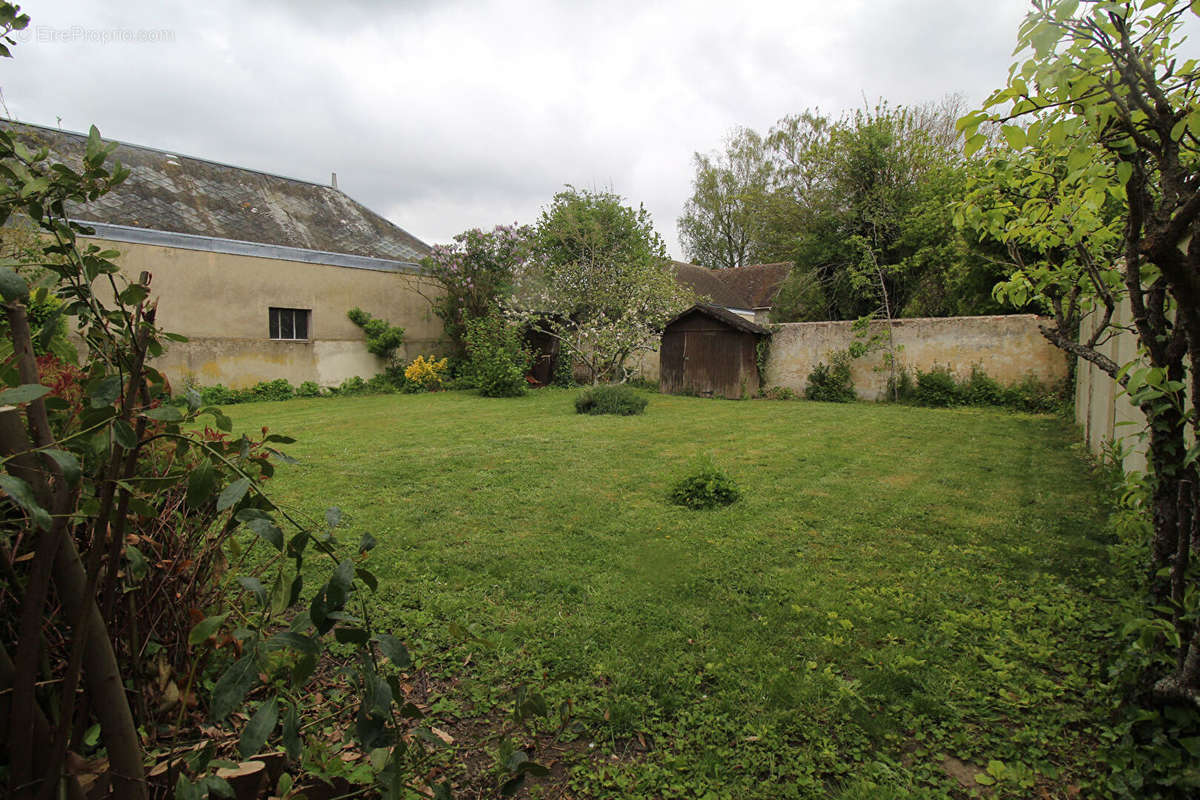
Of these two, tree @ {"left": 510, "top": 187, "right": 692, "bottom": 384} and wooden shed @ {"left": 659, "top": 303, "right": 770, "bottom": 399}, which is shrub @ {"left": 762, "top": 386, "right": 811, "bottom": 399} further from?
tree @ {"left": 510, "top": 187, "right": 692, "bottom": 384}

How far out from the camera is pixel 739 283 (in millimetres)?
25734

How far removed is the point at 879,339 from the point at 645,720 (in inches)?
499

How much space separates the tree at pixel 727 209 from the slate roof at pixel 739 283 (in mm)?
3031

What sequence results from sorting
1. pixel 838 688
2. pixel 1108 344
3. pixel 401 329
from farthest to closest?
pixel 401 329, pixel 1108 344, pixel 838 688

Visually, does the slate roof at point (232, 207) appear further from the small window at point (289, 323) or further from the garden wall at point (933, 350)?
the garden wall at point (933, 350)

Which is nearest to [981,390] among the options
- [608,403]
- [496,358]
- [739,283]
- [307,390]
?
[608,403]

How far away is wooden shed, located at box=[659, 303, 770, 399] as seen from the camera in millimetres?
14234

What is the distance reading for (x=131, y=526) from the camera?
6.00 feet

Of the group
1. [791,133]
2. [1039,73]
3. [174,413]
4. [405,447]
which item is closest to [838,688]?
[1039,73]

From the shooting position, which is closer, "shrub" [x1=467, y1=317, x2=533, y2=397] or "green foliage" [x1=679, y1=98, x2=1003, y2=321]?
"shrub" [x1=467, y1=317, x2=533, y2=397]

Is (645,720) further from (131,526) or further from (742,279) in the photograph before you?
(742,279)

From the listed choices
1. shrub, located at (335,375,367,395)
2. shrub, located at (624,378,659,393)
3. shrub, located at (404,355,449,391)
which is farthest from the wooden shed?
shrub, located at (335,375,367,395)

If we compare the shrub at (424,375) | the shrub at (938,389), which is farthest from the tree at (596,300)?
the shrub at (938,389)

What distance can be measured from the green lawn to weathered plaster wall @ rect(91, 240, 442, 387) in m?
7.93
